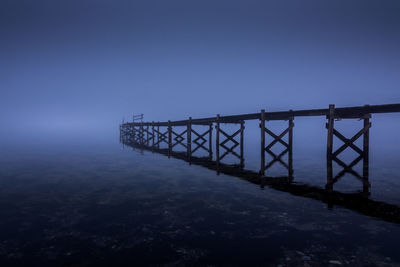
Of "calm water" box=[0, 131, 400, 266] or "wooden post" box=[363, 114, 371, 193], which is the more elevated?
"wooden post" box=[363, 114, 371, 193]

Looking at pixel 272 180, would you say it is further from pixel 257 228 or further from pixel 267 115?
pixel 257 228

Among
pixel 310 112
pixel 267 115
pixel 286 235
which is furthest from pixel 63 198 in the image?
pixel 310 112

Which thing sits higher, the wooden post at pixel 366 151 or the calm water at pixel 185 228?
the wooden post at pixel 366 151

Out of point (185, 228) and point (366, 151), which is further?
point (366, 151)

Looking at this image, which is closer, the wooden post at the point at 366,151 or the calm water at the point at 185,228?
the calm water at the point at 185,228

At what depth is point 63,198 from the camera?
993 cm

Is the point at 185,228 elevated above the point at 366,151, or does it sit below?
below

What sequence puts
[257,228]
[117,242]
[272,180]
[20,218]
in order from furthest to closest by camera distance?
[272,180] < [20,218] < [257,228] < [117,242]

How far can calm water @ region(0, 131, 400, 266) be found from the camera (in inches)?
203

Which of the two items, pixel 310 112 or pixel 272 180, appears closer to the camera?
pixel 310 112

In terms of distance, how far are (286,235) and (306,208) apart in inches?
106

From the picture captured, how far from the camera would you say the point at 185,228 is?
673cm

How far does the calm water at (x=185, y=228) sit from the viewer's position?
5145 millimetres

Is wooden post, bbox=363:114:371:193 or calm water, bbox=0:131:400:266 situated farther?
wooden post, bbox=363:114:371:193
